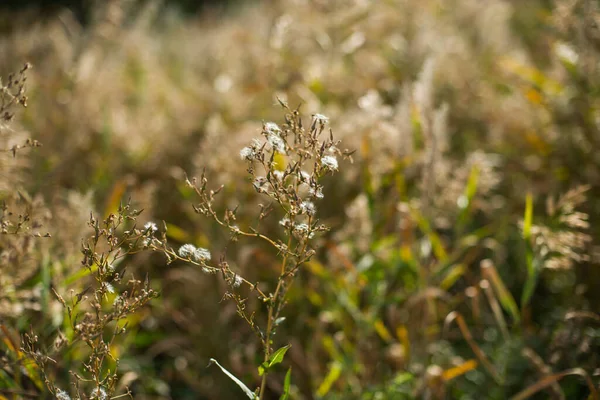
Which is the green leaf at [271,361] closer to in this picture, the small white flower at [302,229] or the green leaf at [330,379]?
the small white flower at [302,229]

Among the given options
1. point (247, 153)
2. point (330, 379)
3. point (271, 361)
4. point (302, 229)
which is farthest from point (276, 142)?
point (330, 379)

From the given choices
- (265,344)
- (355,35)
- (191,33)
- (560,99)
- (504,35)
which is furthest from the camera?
(191,33)

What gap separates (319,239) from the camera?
1.99m

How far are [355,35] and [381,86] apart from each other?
0.96 feet

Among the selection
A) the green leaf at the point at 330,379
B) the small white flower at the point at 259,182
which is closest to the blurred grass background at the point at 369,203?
the green leaf at the point at 330,379

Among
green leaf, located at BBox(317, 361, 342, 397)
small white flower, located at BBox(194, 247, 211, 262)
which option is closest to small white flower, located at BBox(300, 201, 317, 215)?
small white flower, located at BBox(194, 247, 211, 262)

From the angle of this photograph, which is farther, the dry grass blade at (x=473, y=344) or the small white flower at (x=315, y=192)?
the dry grass blade at (x=473, y=344)

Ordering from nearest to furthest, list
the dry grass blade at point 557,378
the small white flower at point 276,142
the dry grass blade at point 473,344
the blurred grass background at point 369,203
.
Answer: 1. the small white flower at point 276,142
2. the dry grass blade at point 557,378
3. the dry grass blade at point 473,344
4. the blurred grass background at point 369,203

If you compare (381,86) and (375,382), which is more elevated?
(381,86)

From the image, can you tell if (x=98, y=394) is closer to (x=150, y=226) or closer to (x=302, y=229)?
(x=150, y=226)

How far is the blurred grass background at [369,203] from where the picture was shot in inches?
63.2

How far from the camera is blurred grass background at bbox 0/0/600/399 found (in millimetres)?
1606

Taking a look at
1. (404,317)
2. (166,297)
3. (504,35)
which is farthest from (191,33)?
(404,317)

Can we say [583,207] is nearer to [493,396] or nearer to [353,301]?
[493,396]
